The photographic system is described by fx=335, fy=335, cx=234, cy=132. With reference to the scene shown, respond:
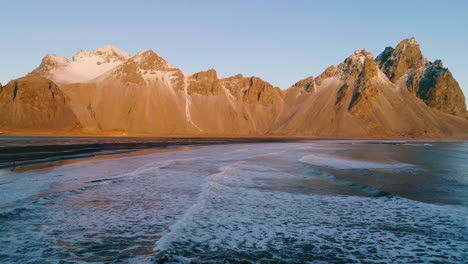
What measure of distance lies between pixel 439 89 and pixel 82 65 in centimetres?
17489

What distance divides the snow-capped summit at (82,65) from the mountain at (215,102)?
16.5 inches

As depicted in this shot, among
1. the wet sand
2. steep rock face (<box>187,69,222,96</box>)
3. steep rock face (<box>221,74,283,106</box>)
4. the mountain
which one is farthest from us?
steep rock face (<box>221,74,283,106</box>)

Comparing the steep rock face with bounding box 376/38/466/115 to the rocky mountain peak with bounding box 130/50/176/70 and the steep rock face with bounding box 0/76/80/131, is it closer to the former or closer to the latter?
the rocky mountain peak with bounding box 130/50/176/70

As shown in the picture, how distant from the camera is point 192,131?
430ft

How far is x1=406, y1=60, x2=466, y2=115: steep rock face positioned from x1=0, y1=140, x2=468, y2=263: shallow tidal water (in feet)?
589

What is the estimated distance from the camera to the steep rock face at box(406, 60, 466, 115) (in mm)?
169000

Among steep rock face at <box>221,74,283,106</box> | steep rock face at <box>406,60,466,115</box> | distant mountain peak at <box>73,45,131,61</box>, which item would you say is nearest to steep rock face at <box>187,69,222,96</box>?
steep rock face at <box>221,74,283,106</box>

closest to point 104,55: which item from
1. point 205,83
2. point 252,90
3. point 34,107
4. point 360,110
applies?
point 205,83

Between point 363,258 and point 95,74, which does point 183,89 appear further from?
point 363,258

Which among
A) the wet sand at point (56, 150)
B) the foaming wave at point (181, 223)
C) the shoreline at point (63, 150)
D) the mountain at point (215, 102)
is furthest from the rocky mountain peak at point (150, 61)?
the foaming wave at point (181, 223)

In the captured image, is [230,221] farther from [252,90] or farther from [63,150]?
[252,90]

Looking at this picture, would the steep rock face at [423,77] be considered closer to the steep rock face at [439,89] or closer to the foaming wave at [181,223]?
the steep rock face at [439,89]

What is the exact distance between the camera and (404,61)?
181625mm

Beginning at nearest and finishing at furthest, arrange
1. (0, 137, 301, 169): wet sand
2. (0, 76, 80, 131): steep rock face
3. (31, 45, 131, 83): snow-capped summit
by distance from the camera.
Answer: (0, 137, 301, 169): wet sand < (0, 76, 80, 131): steep rock face < (31, 45, 131, 83): snow-capped summit
